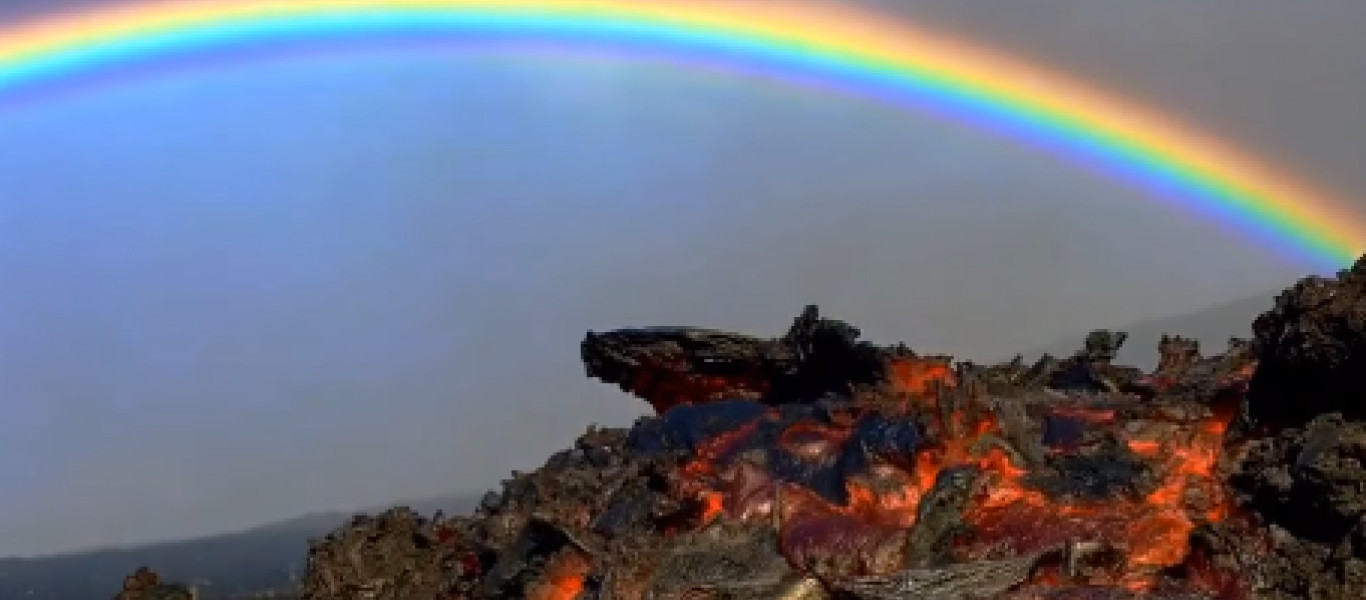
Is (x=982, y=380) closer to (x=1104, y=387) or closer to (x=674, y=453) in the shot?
(x=1104, y=387)

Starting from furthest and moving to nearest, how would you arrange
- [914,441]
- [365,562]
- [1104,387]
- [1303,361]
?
[1104,387]
[365,562]
[914,441]
[1303,361]

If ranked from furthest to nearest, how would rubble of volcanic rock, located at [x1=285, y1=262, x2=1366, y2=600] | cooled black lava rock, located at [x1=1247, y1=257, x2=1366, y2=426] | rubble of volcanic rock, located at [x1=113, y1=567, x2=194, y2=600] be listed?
rubble of volcanic rock, located at [x1=113, y1=567, x2=194, y2=600], cooled black lava rock, located at [x1=1247, y1=257, x2=1366, y2=426], rubble of volcanic rock, located at [x1=285, y1=262, x2=1366, y2=600]

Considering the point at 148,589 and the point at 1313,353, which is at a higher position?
the point at 1313,353

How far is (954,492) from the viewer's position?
14.4 metres

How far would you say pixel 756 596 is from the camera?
44.8 feet

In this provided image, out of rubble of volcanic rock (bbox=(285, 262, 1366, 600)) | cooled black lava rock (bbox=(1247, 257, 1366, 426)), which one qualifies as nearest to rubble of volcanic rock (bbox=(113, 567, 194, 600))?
rubble of volcanic rock (bbox=(285, 262, 1366, 600))

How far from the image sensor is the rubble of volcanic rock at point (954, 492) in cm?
1327

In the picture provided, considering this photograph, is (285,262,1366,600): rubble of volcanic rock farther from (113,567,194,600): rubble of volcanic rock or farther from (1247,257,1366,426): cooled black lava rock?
(113,567,194,600): rubble of volcanic rock

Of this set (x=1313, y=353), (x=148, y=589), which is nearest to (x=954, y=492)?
(x=1313, y=353)

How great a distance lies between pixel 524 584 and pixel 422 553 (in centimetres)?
299

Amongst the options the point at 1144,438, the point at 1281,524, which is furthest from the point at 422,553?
the point at 1281,524

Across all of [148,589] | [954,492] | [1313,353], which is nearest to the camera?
[954,492]

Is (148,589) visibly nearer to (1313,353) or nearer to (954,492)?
(954,492)

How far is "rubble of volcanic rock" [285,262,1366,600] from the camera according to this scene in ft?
43.5
